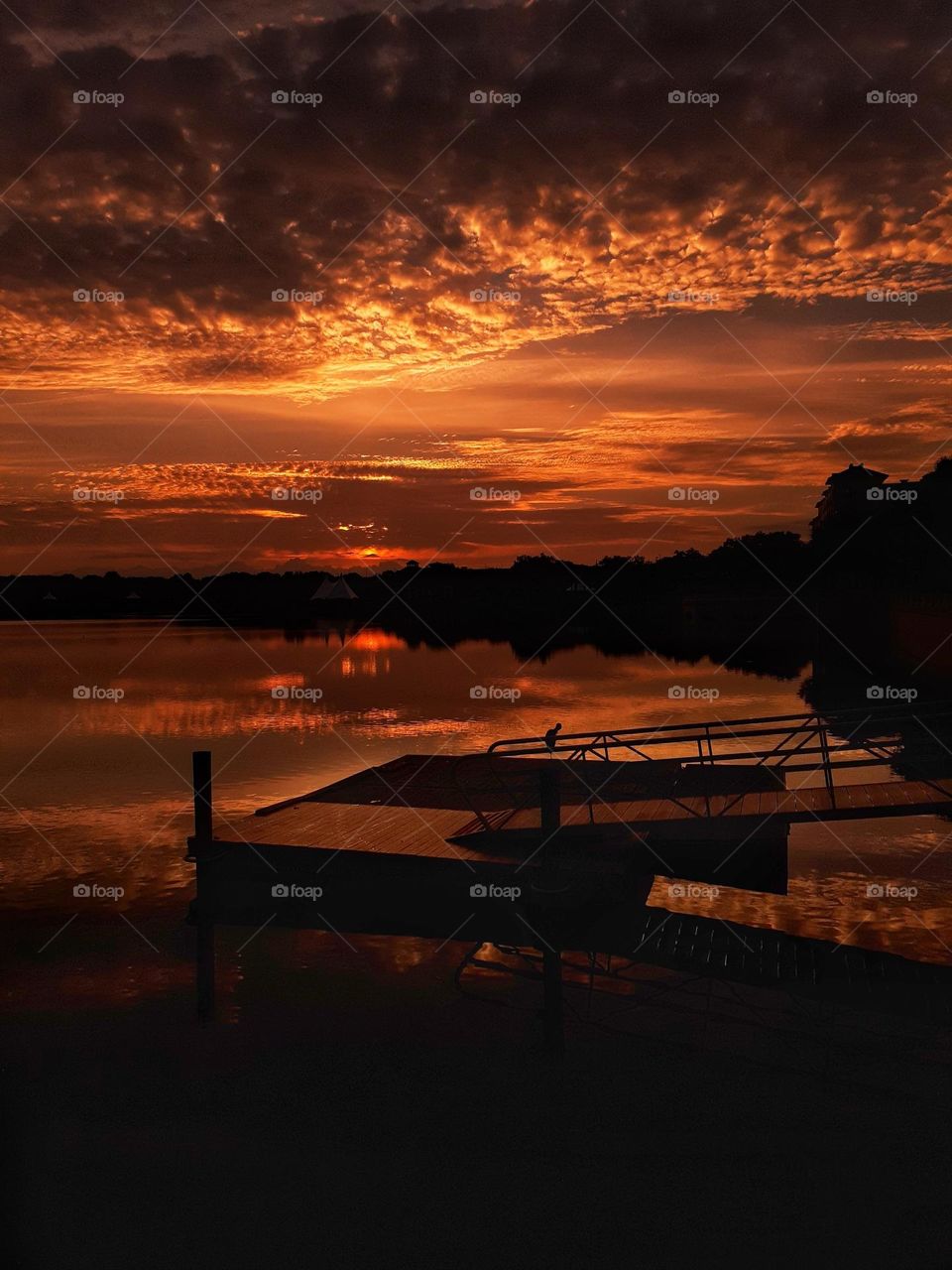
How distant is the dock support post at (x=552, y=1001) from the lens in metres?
11.8

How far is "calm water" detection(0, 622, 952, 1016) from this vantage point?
1539 cm

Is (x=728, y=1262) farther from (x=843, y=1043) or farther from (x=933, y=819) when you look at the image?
(x=933, y=819)

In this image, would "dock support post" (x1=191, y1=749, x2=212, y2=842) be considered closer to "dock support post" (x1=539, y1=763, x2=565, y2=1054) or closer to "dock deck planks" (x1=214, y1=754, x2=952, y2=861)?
"dock deck planks" (x1=214, y1=754, x2=952, y2=861)

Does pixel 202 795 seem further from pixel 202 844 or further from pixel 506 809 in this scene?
pixel 506 809

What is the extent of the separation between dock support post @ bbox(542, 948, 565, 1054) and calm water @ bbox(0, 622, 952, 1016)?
1.82 metres

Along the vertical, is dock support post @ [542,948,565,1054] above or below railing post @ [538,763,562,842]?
below

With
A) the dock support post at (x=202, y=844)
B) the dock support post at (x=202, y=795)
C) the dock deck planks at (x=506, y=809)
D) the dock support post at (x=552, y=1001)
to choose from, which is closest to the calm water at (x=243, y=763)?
the dock support post at (x=202, y=844)

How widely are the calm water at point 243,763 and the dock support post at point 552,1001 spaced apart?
1824 millimetres

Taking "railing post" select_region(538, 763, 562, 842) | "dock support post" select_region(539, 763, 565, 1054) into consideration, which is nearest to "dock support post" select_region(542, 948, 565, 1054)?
"dock support post" select_region(539, 763, 565, 1054)

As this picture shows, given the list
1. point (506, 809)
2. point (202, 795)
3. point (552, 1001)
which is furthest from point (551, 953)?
point (202, 795)

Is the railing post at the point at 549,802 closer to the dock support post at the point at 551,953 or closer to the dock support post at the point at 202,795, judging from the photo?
the dock support post at the point at 551,953

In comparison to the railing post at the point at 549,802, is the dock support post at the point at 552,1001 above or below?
below

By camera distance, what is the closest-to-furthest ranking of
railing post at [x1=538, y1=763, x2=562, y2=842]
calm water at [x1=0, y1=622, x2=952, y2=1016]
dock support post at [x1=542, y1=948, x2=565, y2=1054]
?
dock support post at [x1=542, y1=948, x2=565, y2=1054] < calm water at [x1=0, y1=622, x2=952, y2=1016] < railing post at [x1=538, y1=763, x2=562, y2=842]

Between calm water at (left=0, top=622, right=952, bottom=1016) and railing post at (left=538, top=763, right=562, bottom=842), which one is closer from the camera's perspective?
calm water at (left=0, top=622, right=952, bottom=1016)
